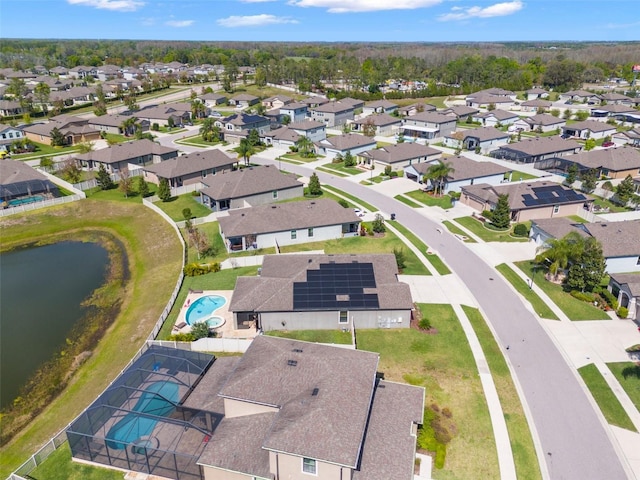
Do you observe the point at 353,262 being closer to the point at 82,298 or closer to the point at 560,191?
the point at 82,298

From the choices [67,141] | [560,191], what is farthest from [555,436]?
[67,141]

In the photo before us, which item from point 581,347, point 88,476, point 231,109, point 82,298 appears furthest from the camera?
point 231,109

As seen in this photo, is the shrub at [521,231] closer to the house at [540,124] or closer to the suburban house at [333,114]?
the house at [540,124]

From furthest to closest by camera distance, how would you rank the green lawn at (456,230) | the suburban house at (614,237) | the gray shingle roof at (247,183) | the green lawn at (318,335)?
the gray shingle roof at (247,183) < the green lawn at (456,230) < the suburban house at (614,237) < the green lawn at (318,335)

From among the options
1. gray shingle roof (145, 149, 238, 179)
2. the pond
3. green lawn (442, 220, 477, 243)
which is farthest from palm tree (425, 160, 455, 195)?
the pond

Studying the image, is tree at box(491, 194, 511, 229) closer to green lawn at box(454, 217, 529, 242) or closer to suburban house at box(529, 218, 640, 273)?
green lawn at box(454, 217, 529, 242)

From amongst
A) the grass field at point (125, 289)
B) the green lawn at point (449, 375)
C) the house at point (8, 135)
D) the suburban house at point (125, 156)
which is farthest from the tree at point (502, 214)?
the house at point (8, 135)
